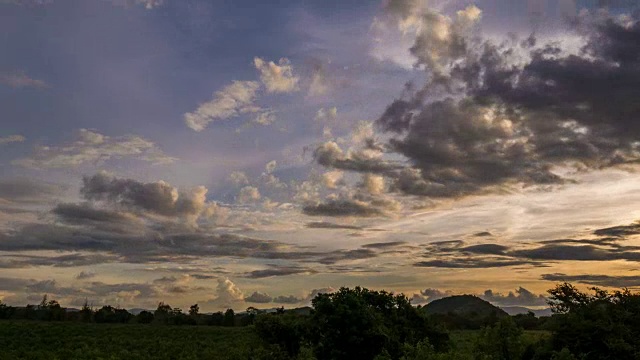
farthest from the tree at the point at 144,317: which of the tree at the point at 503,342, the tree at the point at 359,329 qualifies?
the tree at the point at 503,342

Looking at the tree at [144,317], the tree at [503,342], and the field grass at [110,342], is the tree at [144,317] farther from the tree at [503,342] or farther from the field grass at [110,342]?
the tree at [503,342]

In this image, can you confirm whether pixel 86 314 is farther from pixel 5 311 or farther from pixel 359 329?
pixel 359 329

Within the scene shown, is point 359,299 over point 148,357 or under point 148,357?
over


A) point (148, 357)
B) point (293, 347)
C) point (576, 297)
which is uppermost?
point (576, 297)

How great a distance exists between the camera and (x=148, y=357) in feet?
217

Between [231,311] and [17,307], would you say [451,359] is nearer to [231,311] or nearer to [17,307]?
[231,311]

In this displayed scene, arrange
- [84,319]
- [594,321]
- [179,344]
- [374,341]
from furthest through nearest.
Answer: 1. [84,319]
2. [179,344]
3. [374,341]
4. [594,321]

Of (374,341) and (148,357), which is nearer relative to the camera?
(374,341)

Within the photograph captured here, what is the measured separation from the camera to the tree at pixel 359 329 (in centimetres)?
2169

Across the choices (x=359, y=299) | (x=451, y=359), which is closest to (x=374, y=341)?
(x=359, y=299)

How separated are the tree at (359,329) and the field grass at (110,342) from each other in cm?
3579

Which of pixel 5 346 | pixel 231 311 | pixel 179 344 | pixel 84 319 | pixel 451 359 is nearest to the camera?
pixel 451 359

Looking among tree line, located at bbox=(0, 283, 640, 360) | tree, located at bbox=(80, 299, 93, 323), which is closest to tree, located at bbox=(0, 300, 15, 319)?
tree, located at bbox=(80, 299, 93, 323)

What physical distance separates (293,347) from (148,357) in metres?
50.0
